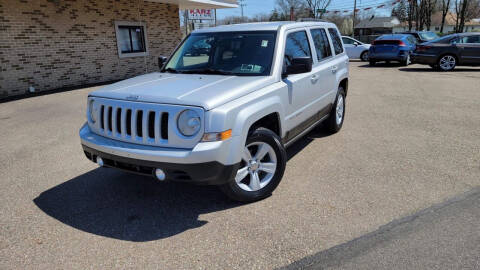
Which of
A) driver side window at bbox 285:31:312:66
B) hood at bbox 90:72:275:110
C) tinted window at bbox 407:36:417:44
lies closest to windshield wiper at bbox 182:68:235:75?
hood at bbox 90:72:275:110

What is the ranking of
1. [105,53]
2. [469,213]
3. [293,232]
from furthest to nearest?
[105,53] < [469,213] < [293,232]

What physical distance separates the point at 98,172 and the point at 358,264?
11.7 ft

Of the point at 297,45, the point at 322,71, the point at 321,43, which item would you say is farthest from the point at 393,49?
the point at 297,45

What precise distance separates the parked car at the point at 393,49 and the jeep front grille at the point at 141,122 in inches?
637

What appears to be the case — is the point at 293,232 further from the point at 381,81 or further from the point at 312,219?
the point at 381,81

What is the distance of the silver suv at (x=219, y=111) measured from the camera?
3115 millimetres

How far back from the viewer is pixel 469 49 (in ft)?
47.4

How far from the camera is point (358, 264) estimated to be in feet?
9.05

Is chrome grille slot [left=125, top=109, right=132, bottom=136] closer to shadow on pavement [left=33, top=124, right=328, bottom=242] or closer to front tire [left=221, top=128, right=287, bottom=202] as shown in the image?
shadow on pavement [left=33, top=124, right=328, bottom=242]

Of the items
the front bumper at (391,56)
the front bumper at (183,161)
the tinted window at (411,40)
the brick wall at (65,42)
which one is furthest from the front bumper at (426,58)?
the front bumper at (183,161)

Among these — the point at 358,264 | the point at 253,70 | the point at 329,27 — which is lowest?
the point at 358,264

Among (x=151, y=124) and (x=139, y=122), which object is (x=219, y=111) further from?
(x=139, y=122)

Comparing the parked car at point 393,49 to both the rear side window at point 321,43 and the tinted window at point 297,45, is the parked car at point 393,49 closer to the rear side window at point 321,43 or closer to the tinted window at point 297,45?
the rear side window at point 321,43

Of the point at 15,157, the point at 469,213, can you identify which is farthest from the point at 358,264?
the point at 15,157
